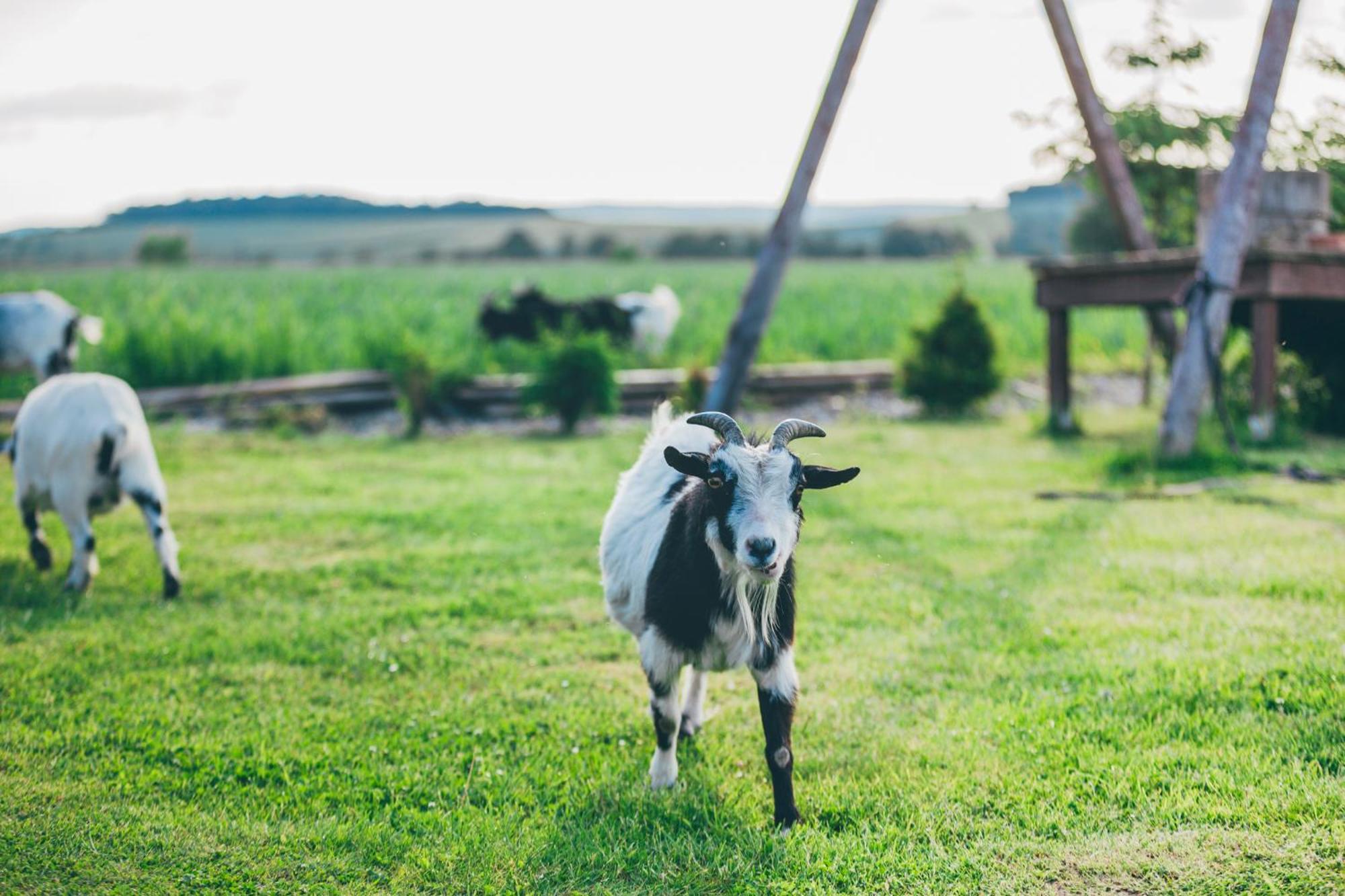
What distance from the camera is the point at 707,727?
16.0 feet

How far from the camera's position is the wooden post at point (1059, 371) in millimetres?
12734

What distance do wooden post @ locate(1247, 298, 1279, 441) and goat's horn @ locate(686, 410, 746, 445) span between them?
849 centimetres

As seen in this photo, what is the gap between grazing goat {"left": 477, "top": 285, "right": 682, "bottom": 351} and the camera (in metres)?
19.1

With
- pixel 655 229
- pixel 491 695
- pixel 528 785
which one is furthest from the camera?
pixel 655 229

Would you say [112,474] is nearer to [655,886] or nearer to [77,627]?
[77,627]

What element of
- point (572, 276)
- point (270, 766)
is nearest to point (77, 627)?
point (270, 766)

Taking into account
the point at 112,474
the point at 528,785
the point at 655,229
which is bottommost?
the point at 528,785

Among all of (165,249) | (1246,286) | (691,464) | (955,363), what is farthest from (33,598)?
(165,249)

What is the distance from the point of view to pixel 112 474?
6812mm

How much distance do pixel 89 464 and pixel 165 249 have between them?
60.0 meters

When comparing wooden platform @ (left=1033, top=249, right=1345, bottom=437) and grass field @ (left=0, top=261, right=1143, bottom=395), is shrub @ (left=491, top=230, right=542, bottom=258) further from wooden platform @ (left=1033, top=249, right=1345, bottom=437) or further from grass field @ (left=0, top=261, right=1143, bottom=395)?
wooden platform @ (left=1033, top=249, right=1345, bottom=437)

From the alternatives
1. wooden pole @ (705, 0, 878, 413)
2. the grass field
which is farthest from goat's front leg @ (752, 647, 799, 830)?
the grass field

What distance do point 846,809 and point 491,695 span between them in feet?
6.34

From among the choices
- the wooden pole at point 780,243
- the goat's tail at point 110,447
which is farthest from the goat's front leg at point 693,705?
the wooden pole at point 780,243
